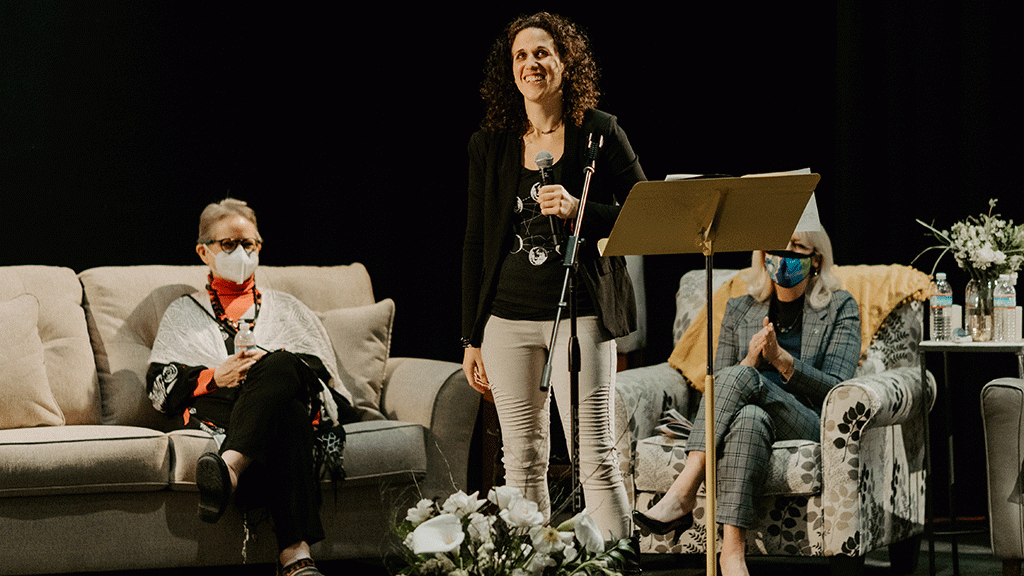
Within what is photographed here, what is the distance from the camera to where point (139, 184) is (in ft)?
13.1

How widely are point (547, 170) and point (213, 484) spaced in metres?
1.20

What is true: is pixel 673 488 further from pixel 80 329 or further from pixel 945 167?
pixel 80 329

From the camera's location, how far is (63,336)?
3166mm

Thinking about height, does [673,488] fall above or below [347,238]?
below

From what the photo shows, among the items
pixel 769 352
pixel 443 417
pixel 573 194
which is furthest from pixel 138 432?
pixel 769 352

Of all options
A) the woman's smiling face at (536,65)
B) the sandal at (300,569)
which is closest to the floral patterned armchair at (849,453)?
the sandal at (300,569)

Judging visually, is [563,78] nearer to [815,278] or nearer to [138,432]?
[815,278]

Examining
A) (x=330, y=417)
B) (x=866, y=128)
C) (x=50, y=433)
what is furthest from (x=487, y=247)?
(x=866, y=128)

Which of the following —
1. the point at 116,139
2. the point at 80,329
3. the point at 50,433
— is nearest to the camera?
the point at 50,433

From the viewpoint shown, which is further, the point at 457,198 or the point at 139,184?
the point at 457,198

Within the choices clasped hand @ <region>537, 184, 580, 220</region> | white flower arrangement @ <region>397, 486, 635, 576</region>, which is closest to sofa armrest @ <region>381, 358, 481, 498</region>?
clasped hand @ <region>537, 184, 580, 220</region>

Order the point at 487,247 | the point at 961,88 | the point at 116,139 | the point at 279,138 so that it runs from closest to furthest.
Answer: the point at 487,247 → the point at 961,88 → the point at 116,139 → the point at 279,138

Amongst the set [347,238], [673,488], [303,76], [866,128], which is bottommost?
[673,488]

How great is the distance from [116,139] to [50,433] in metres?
1.53
